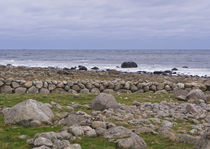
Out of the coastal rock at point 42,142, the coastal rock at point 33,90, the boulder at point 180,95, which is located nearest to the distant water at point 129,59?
the boulder at point 180,95

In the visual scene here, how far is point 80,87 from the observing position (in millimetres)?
19156

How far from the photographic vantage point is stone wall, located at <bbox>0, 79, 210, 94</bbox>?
17.6m

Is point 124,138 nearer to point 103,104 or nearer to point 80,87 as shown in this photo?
point 103,104

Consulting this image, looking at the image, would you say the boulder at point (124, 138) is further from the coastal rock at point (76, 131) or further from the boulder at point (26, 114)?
the boulder at point (26, 114)

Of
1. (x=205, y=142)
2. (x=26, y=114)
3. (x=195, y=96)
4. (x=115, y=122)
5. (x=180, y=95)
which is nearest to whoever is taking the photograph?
(x=205, y=142)

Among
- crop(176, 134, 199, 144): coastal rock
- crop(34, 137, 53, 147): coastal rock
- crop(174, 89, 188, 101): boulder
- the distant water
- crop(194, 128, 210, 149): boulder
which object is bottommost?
the distant water

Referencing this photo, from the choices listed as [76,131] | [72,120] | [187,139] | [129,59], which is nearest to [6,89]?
[72,120]

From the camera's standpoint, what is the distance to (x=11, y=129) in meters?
8.31

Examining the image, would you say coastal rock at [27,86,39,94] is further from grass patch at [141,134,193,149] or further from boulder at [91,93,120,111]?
grass patch at [141,134,193,149]

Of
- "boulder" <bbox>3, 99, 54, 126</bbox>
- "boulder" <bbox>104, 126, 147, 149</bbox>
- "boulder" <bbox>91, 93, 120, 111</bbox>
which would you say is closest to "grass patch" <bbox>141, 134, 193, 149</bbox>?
"boulder" <bbox>104, 126, 147, 149</bbox>

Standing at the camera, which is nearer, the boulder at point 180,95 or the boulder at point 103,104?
the boulder at point 103,104

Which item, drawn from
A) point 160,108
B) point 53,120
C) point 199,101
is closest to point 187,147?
point 53,120

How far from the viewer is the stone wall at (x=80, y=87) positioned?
1761 centimetres

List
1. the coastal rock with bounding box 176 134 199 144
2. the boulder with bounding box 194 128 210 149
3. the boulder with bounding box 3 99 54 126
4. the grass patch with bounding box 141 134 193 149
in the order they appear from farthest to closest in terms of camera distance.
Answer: the boulder with bounding box 3 99 54 126, the coastal rock with bounding box 176 134 199 144, the grass patch with bounding box 141 134 193 149, the boulder with bounding box 194 128 210 149
